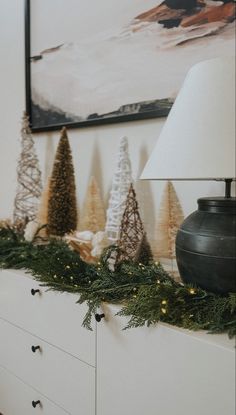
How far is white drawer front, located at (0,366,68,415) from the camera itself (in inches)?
45.2

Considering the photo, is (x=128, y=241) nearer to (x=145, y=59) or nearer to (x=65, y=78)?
(x=145, y=59)

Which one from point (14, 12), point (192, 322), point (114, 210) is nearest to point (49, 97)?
point (14, 12)

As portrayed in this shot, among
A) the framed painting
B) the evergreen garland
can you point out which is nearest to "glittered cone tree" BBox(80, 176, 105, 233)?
the evergreen garland

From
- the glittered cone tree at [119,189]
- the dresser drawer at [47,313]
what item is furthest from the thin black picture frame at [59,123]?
the dresser drawer at [47,313]

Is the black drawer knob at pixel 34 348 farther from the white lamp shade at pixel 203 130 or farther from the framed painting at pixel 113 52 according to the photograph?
the framed painting at pixel 113 52

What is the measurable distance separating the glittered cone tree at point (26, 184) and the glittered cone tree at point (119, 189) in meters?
0.45

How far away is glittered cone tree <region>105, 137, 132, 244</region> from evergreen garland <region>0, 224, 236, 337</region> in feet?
0.57

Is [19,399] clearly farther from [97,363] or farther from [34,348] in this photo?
[97,363]

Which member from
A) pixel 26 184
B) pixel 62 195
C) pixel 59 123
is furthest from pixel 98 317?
pixel 59 123

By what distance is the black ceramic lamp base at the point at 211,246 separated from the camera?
77cm

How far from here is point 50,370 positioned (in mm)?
1122

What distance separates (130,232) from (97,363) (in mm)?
415

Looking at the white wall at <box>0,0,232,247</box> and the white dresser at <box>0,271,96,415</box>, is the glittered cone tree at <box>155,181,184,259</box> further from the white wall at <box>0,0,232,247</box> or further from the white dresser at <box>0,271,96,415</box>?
the white dresser at <box>0,271,96,415</box>

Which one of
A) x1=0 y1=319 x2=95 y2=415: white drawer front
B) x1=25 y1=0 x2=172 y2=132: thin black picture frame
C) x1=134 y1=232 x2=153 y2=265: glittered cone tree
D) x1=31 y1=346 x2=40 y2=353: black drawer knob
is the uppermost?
x1=25 y1=0 x2=172 y2=132: thin black picture frame
